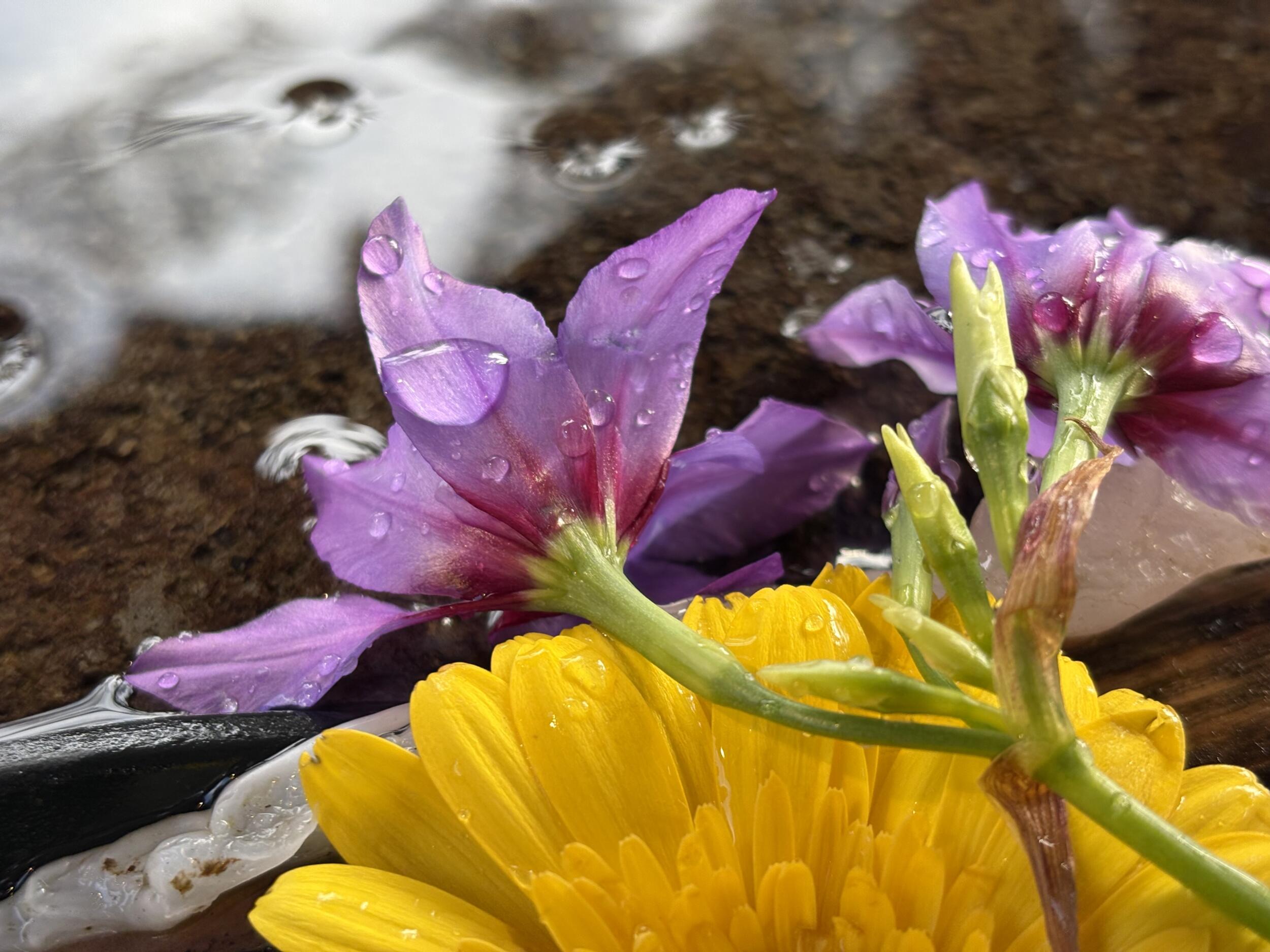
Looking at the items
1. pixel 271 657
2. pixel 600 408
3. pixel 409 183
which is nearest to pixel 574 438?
pixel 600 408

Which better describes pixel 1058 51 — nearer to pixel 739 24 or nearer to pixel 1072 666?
pixel 739 24

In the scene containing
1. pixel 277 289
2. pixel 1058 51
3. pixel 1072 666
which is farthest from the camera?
pixel 1058 51

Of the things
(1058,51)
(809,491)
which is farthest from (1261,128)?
(809,491)

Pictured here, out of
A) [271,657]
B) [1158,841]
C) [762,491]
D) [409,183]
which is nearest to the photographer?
[1158,841]

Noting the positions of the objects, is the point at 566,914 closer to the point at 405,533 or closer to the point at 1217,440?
the point at 405,533

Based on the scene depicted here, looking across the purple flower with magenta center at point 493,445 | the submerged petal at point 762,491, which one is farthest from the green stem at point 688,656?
the submerged petal at point 762,491

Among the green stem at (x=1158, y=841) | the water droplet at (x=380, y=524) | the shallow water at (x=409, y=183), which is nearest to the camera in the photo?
the green stem at (x=1158, y=841)

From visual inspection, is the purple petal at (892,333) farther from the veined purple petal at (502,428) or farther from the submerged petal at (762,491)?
the veined purple petal at (502,428)
